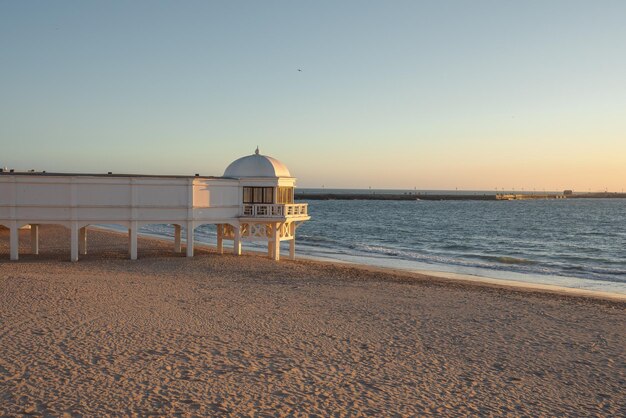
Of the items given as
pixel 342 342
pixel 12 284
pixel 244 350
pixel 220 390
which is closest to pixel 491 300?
pixel 342 342

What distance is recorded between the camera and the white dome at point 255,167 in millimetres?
28312

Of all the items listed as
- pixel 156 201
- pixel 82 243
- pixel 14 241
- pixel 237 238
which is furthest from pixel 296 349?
pixel 82 243

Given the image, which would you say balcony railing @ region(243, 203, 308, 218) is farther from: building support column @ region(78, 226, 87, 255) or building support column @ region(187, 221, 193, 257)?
building support column @ region(78, 226, 87, 255)

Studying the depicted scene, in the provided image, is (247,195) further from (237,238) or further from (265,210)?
(237,238)

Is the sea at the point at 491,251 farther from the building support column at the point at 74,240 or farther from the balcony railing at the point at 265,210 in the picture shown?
the building support column at the point at 74,240

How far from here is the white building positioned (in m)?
25.1

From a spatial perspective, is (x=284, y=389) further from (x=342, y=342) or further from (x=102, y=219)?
(x=102, y=219)

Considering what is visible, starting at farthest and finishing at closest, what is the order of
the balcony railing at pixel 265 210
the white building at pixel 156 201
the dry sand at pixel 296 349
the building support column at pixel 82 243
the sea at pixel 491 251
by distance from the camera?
the sea at pixel 491 251
the building support column at pixel 82 243
the balcony railing at pixel 265 210
the white building at pixel 156 201
the dry sand at pixel 296 349

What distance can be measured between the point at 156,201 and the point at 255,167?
5.09 m

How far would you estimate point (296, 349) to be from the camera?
12.5 metres

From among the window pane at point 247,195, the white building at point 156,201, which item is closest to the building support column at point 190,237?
the white building at point 156,201

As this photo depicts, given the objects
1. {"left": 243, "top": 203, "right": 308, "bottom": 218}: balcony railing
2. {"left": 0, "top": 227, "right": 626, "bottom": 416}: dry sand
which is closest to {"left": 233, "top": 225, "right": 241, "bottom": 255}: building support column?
{"left": 243, "top": 203, "right": 308, "bottom": 218}: balcony railing

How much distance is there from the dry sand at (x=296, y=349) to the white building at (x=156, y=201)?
15.5ft

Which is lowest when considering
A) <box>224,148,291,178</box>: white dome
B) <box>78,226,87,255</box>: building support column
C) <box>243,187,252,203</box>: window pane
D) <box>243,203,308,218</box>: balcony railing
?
<box>78,226,87,255</box>: building support column
